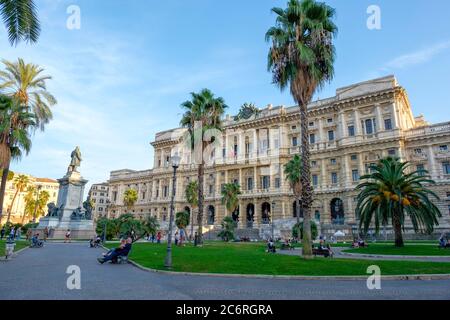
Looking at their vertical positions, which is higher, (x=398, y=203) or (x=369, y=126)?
(x=369, y=126)

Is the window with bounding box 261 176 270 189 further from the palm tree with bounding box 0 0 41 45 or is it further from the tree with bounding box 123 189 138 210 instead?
the palm tree with bounding box 0 0 41 45

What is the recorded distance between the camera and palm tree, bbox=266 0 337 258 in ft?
59.1

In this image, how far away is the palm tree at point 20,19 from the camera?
10305 millimetres

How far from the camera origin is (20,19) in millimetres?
10562

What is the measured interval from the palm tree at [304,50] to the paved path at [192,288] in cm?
914

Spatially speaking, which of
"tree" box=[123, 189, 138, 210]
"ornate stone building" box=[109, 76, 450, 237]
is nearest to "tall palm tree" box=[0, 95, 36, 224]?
"ornate stone building" box=[109, 76, 450, 237]

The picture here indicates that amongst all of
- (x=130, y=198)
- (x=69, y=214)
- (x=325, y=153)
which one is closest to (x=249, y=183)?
(x=325, y=153)

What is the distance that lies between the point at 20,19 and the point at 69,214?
1172 inches

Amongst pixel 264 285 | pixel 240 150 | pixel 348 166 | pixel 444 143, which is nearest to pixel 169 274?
pixel 264 285

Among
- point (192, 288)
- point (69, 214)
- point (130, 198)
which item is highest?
point (130, 198)

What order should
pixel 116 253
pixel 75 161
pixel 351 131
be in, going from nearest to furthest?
pixel 116 253 → pixel 75 161 → pixel 351 131

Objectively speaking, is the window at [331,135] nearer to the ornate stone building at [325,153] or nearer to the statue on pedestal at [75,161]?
the ornate stone building at [325,153]

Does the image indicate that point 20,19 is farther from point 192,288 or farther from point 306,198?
point 306,198
